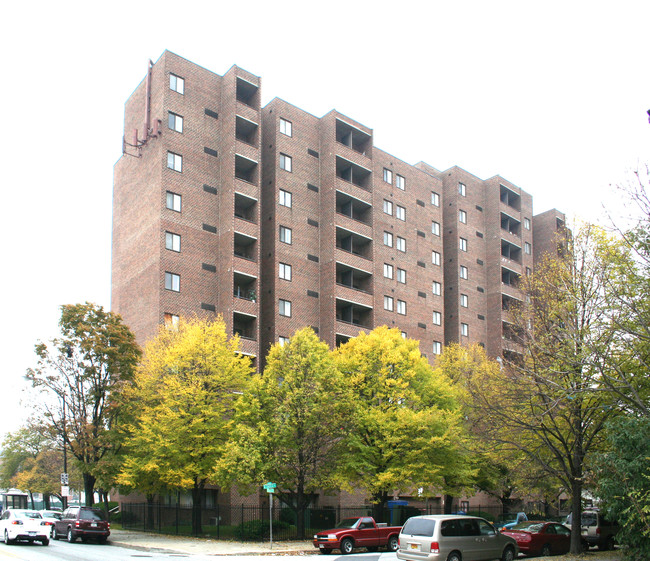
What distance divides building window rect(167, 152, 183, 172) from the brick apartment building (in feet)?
0.25

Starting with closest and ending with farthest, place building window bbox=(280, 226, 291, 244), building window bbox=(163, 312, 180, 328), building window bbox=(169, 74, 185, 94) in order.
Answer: building window bbox=(163, 312, 180, 328) < building window bbox=(169, 74, 185, 94) < building window bbox=(280, 226, 291, 244)

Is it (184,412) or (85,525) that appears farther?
(184,412)

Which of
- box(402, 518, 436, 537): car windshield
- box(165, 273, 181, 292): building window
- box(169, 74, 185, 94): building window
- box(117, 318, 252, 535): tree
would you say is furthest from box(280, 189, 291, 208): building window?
box(402, 518, 436, 537): car windshield

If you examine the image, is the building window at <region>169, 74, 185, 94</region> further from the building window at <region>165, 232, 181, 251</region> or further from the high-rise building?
the building window at <region>165, 232, 181, 251</region>

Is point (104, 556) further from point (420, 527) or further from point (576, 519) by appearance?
point (576, 519)

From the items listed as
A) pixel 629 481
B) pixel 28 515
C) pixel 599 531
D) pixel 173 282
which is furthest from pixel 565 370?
pixel 173 282

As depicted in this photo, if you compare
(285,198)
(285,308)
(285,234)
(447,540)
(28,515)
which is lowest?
(28,515)

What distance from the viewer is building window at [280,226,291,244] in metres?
54.3

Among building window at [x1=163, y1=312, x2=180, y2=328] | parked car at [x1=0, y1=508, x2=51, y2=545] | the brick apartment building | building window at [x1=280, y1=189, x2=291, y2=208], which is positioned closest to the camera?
parked car at [x1=0, y1=508, x2=51, y2=545]

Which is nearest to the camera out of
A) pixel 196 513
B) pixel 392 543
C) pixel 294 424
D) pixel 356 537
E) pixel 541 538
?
pixel 541 538

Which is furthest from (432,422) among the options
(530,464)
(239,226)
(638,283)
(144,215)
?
(144,215)

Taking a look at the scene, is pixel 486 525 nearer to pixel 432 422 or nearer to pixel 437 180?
pixel 432 422

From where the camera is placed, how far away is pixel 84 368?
4056 centimetres

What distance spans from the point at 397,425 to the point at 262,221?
25.3 m
